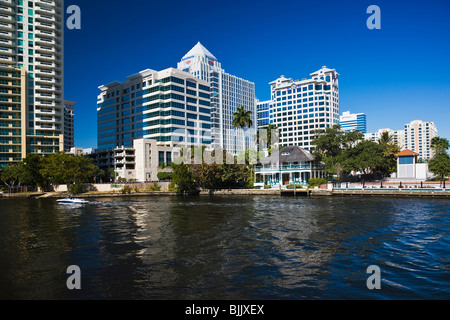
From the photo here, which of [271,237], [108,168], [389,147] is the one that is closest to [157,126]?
[108,168]

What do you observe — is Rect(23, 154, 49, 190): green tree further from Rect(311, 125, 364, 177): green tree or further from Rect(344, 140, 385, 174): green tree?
Rect(344, 140, 385, 174): green tree

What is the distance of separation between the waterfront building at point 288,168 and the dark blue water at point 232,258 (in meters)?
40.4

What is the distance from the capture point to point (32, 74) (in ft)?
335

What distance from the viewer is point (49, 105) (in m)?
103

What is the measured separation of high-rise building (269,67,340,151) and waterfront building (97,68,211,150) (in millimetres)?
65371

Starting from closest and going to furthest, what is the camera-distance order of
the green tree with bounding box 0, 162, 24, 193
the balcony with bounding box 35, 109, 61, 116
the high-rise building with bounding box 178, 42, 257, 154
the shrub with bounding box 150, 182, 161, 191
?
the green tree with bounding box 0, 162, 24, 193
the shrub with bounding box 150, 182, 161, 191
the balcony with bounding box 35, 109, 61, 116
the high-rise building with bounding box 178, 42, 257, 154

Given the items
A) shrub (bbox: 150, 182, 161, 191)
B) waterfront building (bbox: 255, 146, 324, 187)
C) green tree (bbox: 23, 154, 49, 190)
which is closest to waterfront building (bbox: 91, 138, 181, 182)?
shrub (bbox: 150, 182, 161, 191)

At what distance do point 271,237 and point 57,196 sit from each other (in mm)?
67610

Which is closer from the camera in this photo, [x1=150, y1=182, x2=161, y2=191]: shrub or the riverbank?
the riverbank

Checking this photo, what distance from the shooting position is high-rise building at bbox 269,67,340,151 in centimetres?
16638

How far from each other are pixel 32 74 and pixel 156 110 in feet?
138

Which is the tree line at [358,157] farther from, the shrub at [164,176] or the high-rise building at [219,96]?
the high-rise building at [219,96]
